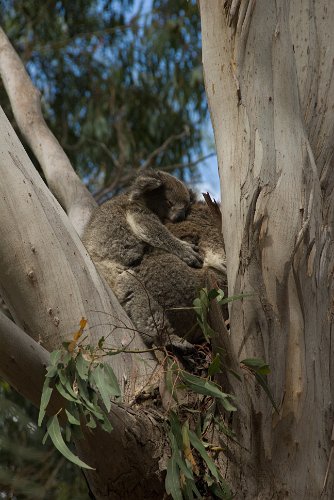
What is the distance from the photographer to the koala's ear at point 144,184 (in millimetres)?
4309

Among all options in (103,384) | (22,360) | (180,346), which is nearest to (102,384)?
(103,384)

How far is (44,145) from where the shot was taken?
5.07 m

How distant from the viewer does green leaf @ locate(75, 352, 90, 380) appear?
250 centimetres

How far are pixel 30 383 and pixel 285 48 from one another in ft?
5.66

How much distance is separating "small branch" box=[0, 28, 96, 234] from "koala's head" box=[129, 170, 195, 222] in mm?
442

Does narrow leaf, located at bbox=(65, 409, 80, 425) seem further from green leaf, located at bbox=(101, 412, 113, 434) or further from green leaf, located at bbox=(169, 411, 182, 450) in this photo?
green leaf, located at bbox=(169, 411, 182, 450)

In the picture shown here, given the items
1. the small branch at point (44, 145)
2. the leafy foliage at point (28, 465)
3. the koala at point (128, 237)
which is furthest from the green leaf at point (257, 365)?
the small branch at point (44, 145)

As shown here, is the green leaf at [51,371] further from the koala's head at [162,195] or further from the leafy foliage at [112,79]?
the leafy foliage at [112,79]

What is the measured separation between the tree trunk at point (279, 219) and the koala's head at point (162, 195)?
113cm

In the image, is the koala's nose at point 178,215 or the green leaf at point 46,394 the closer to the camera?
the green leaf at point 46,394

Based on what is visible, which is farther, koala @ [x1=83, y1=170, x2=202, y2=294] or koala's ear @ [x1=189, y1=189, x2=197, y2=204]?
koala's ear @ [x1=189, y1=189, x2=197, y2=204]

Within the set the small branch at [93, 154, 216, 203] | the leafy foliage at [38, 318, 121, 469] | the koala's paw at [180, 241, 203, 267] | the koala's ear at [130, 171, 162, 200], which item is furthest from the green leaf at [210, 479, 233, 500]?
the small branch at [93, 154, 216, 203]

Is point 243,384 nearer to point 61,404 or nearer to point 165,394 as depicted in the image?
point 165,394

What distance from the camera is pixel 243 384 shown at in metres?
2.72
